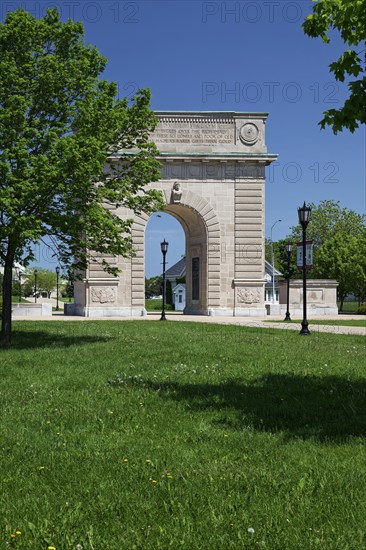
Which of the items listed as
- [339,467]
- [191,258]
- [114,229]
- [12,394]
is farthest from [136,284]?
[339,467]

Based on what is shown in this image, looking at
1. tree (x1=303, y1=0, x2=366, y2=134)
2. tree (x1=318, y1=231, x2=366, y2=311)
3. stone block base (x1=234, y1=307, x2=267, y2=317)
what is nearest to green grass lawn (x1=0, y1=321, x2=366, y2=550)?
tree (x1=303, y1=0, x2=366, y2=134)

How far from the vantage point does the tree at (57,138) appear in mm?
16047

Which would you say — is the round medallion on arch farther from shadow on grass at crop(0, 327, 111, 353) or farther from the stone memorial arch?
shadow on grass at crop(0, 327, 111, 353)

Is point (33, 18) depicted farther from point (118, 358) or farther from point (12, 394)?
point (12, 394)

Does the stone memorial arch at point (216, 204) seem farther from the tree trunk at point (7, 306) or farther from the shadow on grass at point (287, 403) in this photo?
the shadow on grass at point (287, 403)

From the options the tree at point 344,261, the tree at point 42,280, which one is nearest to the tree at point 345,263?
the tree at point 344,261

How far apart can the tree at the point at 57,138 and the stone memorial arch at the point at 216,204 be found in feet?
70.0

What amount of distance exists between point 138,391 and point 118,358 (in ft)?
13.6

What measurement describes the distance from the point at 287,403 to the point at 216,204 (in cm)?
3292

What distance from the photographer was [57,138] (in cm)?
1634

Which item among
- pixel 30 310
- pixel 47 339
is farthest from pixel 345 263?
pixel 47 339

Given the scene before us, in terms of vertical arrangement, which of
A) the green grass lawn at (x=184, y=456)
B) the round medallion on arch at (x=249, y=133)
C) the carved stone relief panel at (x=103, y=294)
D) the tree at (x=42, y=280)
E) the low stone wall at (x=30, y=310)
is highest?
the round medallion on arch at (x=249, y=133)

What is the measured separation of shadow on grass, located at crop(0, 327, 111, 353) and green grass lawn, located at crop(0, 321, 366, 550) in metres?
4.67

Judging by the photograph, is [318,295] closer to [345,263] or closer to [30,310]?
[345,263]
